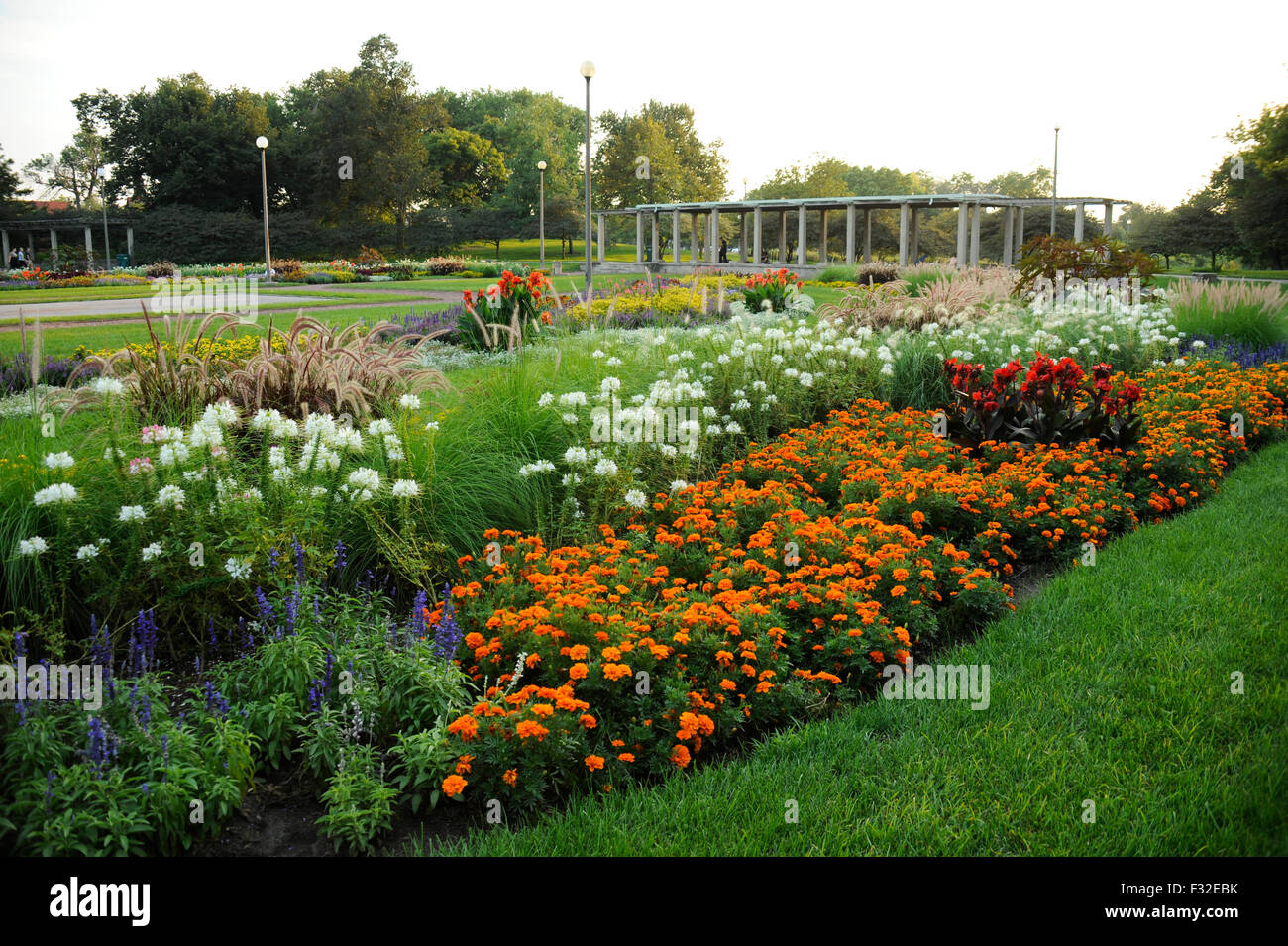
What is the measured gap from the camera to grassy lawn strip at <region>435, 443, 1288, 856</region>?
8.50 ft

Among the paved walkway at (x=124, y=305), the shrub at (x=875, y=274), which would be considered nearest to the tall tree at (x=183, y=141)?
the paved walkway at (x=124, y=305)

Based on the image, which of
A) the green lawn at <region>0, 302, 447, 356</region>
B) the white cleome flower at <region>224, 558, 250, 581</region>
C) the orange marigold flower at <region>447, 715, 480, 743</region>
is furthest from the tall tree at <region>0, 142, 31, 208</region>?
the orange marigold flower at <region>447, 715, 480, 743</region>

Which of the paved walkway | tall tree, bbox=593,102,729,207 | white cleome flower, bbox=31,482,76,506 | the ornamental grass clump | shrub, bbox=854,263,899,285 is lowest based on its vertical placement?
white cleome flower, bbox=31,482,76,506

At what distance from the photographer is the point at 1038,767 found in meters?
2.97

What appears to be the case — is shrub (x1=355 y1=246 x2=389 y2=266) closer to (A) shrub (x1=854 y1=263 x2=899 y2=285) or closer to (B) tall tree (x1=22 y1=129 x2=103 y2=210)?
(B) tall tree (x1=22 y1=129 x2=103 y2=210)

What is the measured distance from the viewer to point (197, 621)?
3.69 meters

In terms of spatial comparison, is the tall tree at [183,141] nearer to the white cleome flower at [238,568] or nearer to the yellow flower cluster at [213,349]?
the yellow flower cluster at [213,349]

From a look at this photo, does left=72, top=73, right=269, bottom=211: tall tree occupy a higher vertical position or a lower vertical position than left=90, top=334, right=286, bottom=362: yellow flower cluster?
higher

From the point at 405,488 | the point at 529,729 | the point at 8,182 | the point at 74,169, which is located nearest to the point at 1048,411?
the point at 405,488

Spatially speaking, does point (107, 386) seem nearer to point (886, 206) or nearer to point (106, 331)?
point (106, 331)

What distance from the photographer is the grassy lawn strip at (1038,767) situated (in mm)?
2590

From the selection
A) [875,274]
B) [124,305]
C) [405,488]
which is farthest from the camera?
[875,274]
